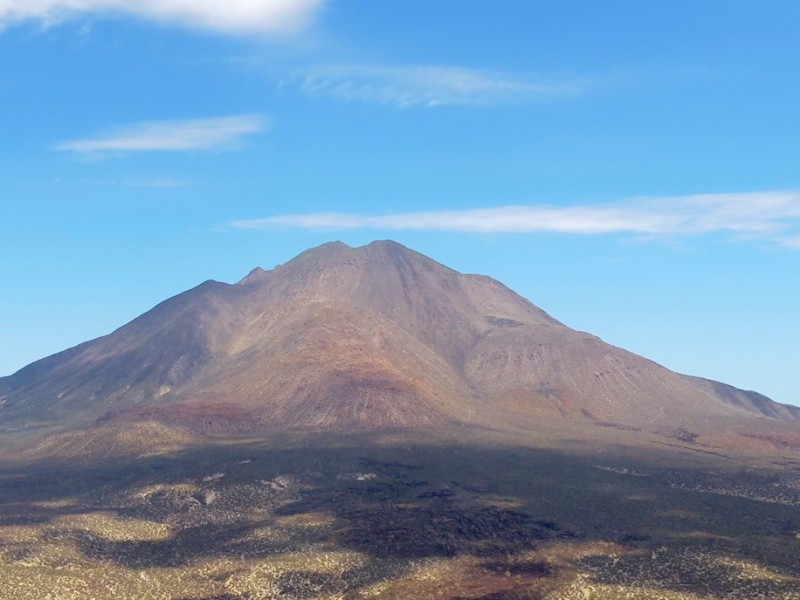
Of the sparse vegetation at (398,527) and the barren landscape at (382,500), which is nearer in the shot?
the sparse vegetation at (398,527)

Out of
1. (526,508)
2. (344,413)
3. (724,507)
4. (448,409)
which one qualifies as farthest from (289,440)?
(724,507)

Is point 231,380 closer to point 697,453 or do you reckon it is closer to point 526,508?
point 697,453

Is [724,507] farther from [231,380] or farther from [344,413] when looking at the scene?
[231,380]

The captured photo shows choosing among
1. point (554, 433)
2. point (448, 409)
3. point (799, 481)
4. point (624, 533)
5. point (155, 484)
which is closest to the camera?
point (624, 533)

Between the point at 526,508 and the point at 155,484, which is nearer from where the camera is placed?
the point at 526,508

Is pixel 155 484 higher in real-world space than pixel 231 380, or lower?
lower

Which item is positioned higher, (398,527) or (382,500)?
(382,500)

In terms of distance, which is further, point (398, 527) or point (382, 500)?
point (382, 500)

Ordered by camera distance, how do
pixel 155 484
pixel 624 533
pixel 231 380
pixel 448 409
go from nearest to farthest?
pixel 624 533 → pixel 155 484 → pixel 448 409 → pixel 231 380

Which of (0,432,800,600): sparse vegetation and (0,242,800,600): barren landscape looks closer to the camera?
(0,432,800,600): sparse vegetation
